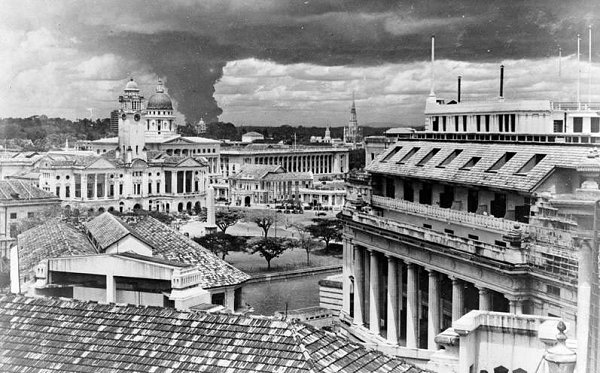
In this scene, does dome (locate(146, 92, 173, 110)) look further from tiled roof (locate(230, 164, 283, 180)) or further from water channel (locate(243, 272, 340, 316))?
water channel (locate(243, 272, 340, 316))

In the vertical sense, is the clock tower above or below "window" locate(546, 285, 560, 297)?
above

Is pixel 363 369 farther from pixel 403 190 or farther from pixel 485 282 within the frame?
pixel 403 190

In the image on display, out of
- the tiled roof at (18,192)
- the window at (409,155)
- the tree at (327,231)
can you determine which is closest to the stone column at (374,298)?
the window at (409,155)

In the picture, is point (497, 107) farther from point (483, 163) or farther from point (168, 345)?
point (168, 345)

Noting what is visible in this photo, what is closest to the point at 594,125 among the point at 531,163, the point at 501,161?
the point at 501,161

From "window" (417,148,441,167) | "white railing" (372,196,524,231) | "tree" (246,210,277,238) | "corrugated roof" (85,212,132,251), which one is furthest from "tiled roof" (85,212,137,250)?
"tree" (246,210,277,238)

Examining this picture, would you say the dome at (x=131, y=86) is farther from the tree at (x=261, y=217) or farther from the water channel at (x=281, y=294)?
the water channel at (x=281, y=294)

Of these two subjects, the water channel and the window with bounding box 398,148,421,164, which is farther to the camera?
the water channel
